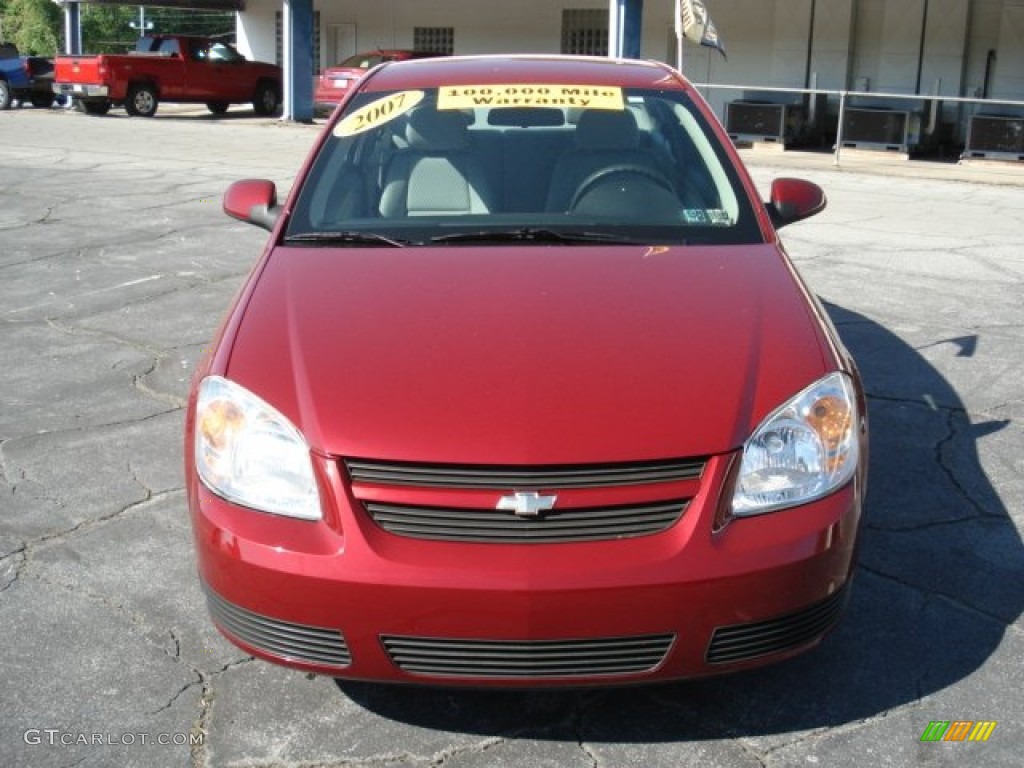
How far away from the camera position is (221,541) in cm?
274

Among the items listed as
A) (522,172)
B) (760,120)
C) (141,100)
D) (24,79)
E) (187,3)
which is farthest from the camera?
(187,3)

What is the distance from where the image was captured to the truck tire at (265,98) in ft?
91.5

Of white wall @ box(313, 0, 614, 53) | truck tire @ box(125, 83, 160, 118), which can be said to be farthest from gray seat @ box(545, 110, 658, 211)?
truck tire @ box(125, 83, 160, 118)

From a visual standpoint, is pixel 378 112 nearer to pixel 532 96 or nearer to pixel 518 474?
pixel 532 96

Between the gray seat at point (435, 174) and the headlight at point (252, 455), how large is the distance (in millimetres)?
1281

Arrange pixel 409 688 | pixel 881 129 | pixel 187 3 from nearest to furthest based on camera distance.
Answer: pixel 409 688, pixel 881 129, pixel 187 3

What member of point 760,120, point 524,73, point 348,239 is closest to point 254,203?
point 348,239

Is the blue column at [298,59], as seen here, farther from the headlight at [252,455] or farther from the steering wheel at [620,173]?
the headlight at [252,455]

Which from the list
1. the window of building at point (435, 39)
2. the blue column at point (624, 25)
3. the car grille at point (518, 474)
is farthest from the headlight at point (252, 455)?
the window of building at point (435, 39)

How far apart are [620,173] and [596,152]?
0.15m

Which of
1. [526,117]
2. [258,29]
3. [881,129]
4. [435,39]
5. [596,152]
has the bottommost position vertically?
[881,129]

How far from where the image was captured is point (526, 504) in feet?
8.51

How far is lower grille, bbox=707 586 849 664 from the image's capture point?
8.74 feet

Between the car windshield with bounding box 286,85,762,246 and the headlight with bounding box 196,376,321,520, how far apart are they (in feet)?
3.11
